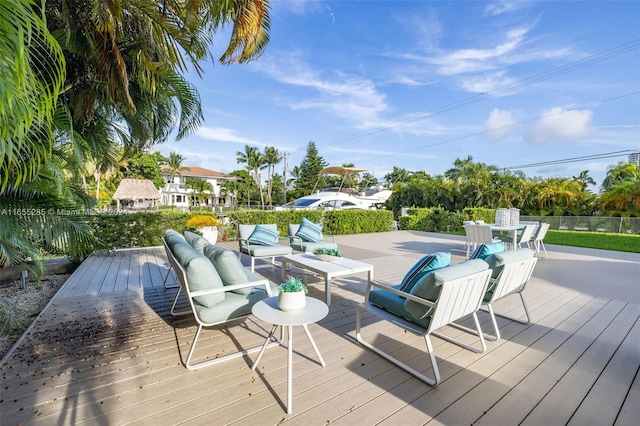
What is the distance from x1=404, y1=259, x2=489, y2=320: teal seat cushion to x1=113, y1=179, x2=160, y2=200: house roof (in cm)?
2397

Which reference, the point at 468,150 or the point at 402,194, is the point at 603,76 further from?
the point at 402,194

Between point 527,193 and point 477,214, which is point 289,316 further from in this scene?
point 527,193

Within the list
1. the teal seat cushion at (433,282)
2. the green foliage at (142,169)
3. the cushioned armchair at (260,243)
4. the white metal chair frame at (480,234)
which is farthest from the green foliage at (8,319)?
the green foliage at (142,169)

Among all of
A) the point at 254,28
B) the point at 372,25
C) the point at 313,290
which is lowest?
the point at 313,290

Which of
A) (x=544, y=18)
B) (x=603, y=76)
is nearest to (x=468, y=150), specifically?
(x=603, y=76)

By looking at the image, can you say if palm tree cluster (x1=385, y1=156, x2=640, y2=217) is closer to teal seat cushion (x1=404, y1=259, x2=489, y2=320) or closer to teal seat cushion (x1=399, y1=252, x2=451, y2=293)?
teal seat cushion (x1=399, y1=252, x2=451, y2=293)

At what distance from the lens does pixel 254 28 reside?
299 centimetres

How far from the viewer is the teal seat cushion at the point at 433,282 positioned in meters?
2.14

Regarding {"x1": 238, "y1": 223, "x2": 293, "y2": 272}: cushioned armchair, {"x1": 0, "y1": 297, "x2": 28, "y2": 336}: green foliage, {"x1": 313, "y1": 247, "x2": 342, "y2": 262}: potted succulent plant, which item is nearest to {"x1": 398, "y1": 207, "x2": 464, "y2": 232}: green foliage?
{"x1": 238, "y1": 223, "x2": 293, "y2": 272}: cushioned armchair

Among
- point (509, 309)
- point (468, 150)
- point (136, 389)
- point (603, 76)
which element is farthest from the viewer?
point (468, 150)

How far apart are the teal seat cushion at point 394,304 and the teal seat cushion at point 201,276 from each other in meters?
1.49

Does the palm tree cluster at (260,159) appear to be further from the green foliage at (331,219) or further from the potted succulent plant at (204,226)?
the potted succulent plant at (204,226)

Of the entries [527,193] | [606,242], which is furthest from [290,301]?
[527,193]

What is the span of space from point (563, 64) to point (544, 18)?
7.51m
